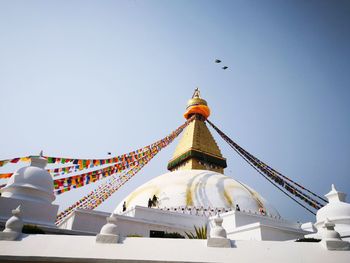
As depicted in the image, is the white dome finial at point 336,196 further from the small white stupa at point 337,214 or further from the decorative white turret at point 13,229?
the decorative white turret at point 13,229

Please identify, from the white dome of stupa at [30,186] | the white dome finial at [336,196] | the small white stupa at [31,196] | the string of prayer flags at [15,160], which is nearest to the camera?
the small white stupa at [31,196]

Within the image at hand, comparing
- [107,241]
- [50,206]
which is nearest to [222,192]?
[50,206]

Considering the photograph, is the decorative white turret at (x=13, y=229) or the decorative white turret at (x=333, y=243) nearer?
the decorative white turret at (x=333, y=243)

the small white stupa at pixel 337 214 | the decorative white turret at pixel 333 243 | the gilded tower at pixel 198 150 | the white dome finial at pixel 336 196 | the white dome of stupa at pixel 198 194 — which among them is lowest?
the decorative white turret at pixel 333 243

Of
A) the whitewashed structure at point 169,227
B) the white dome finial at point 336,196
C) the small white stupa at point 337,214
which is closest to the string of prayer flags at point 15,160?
the whitewashed structure at point 169,227

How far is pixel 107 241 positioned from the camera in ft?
18.4

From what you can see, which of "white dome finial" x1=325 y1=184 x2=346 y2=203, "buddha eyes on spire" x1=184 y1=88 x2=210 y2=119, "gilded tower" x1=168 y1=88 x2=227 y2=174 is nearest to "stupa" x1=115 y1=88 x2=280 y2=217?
"gilded tower" x1=168 y1=88 x2=227 y2=174

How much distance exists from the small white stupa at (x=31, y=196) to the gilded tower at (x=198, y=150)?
13.2m

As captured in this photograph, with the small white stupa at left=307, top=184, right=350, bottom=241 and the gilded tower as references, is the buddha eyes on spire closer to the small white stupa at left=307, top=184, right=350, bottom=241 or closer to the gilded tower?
the gilded tower

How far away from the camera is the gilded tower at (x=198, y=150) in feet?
70.1

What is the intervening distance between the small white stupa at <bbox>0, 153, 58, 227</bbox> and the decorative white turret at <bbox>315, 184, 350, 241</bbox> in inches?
336

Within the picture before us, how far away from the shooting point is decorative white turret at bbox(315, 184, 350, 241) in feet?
27.7

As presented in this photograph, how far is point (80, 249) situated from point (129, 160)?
9.47 m

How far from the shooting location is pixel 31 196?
8.34m
